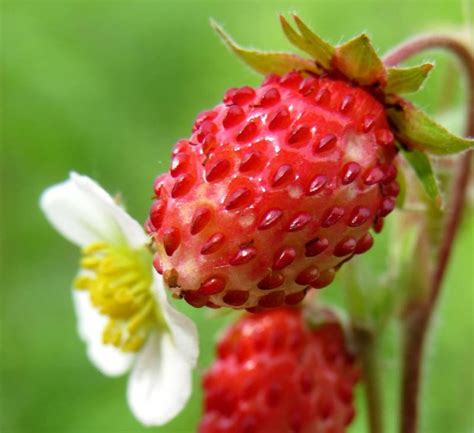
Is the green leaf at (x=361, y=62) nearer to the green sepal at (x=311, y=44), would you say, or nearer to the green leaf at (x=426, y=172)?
the green sepal at (x=311, y=44)

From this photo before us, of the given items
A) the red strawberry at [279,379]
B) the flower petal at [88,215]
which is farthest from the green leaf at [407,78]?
the red strawberry at [279,379]

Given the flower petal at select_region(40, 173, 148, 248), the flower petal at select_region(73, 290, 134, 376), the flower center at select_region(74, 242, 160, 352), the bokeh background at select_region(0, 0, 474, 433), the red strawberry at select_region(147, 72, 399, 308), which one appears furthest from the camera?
the bokeh background at select_region(0, 0, 474, 433)

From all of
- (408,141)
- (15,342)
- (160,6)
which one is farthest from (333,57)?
(160,6)

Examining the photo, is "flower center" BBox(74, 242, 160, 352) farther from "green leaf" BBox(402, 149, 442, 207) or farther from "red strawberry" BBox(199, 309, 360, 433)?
"green leaf" BBox(402, 149, 442, 207)

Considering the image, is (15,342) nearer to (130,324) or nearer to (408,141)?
(130,324)

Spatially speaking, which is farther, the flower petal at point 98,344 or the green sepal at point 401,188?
the flower petal at point 98,344

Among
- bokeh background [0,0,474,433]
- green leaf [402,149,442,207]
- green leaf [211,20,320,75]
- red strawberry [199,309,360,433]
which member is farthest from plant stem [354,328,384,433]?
bokeh background [0,0,474,433]
